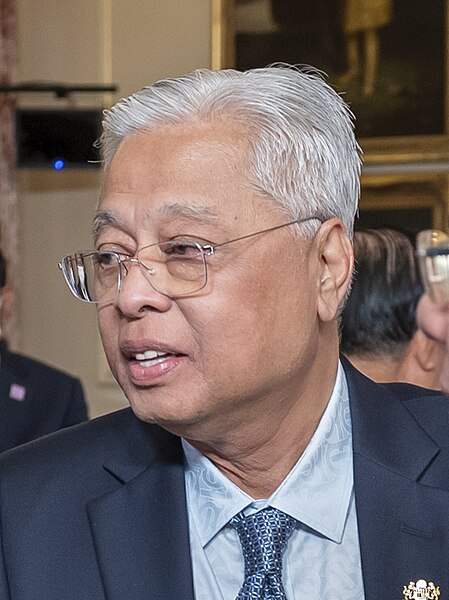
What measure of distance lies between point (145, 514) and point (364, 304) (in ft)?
3.20

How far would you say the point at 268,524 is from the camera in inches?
76.7

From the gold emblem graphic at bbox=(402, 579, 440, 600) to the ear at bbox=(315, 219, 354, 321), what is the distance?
0.44m

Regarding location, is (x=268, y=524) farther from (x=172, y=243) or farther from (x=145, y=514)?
(x=172, y=243)

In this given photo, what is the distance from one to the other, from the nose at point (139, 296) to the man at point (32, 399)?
293cm

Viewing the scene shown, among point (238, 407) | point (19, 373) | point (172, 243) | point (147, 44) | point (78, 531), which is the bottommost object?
point (19, 373)

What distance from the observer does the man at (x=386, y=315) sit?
277 cm

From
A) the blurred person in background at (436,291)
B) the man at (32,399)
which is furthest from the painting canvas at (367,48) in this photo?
the blurred person in background at (436,291)

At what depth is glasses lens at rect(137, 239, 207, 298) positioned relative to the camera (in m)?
1.78

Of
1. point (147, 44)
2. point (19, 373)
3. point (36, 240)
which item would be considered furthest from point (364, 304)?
point (36, 240)

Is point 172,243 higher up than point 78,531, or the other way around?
point 172,243

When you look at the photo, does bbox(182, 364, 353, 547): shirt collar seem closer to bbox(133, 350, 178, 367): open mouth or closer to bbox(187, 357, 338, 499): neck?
bbox(187, 357, 338, 499): neck

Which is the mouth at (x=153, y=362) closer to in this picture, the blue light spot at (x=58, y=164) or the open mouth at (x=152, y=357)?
the open mouth at (x=152, y=357)

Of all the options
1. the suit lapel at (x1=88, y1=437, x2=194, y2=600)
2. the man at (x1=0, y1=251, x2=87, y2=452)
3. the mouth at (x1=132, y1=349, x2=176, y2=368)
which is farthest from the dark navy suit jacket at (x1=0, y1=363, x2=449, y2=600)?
the man at (x1=0, y1=251, x2=87, y2=452)

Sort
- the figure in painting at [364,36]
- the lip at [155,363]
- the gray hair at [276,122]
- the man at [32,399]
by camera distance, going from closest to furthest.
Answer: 1. the lip at [155,363]
2. the gray hair at [276,122]
3. the man at [32,399]
4. the figure in painting at [364,36]
